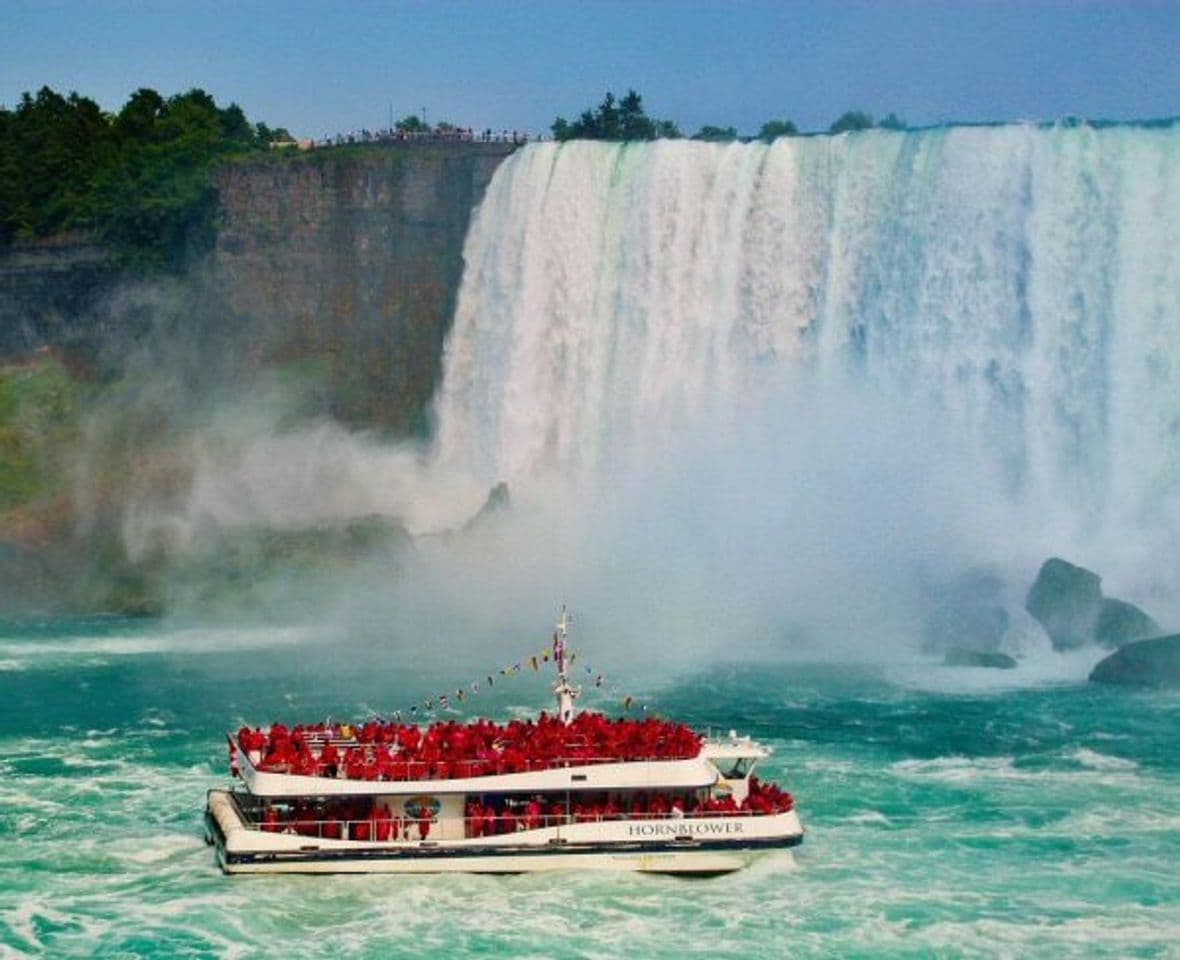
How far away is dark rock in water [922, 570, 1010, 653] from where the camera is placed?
57.8 m

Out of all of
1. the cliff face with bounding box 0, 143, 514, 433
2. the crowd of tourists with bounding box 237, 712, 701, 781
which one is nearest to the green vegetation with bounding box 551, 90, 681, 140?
the cliff face with bounding box 0, 143, 514, 433

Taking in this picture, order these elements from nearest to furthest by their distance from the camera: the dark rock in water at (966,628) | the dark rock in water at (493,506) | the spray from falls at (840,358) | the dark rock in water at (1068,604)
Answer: the dark rock in water at (1068,604), the dark rock in water at (966,628), the spray from falls at (840,358), the dark rock in water at (493,506)

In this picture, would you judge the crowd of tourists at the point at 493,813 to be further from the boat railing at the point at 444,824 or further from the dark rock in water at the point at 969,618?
the dark rock in water at the point at 969,618

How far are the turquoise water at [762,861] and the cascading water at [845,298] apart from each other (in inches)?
435

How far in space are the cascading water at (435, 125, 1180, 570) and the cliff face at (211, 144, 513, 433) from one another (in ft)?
4.29

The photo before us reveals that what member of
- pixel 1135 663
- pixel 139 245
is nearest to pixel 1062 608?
pixel 1135 663

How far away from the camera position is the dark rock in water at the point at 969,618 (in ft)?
190

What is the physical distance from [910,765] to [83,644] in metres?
28.1

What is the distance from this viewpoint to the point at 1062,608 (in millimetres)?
57062

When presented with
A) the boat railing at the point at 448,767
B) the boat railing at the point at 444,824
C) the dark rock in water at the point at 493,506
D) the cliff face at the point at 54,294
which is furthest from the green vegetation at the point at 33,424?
the boat railing at the point at 444,824

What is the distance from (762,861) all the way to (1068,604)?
2266 cm

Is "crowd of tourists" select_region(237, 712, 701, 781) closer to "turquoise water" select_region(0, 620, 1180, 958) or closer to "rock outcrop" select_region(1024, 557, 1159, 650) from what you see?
"turquoise water" select_region(0, 620, 1180, 958)

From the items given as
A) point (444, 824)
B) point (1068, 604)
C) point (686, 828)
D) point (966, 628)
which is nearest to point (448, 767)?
point (444, 824)

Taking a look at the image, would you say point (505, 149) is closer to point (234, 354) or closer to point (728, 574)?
point (234, 354)
